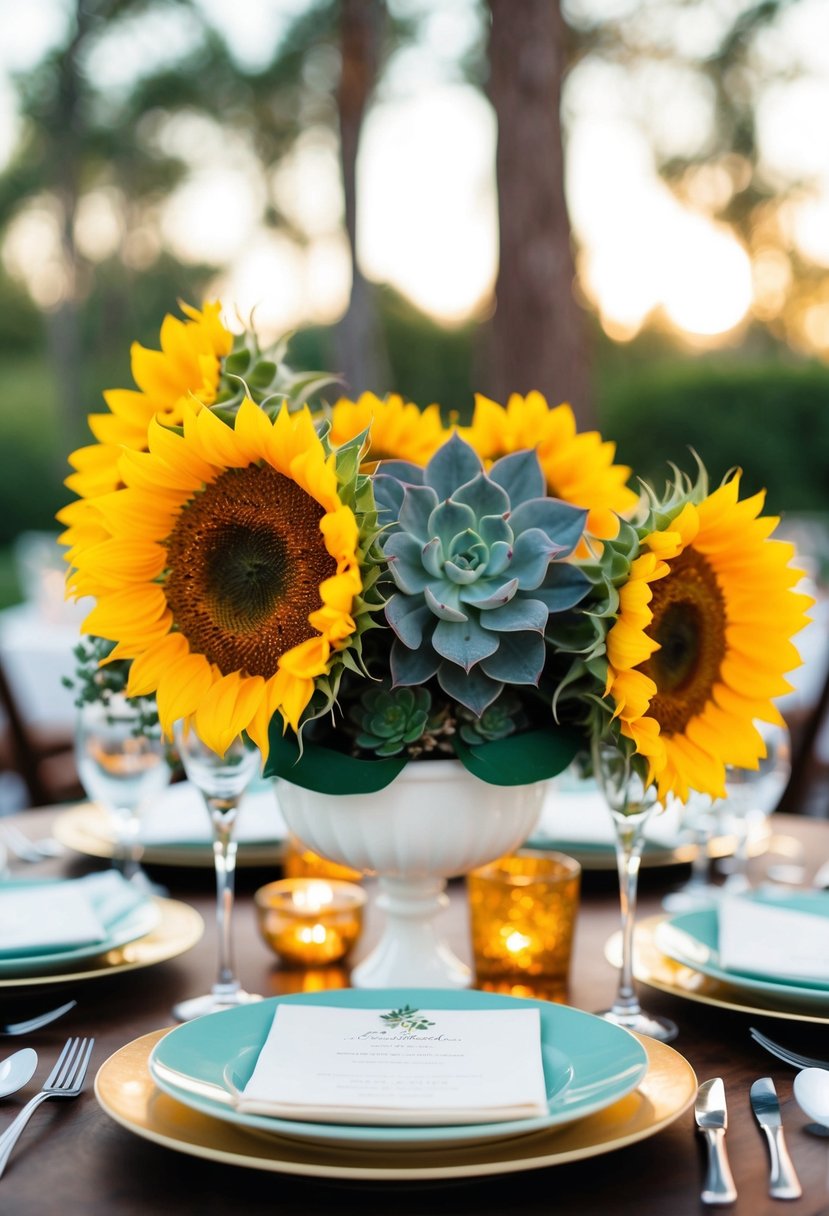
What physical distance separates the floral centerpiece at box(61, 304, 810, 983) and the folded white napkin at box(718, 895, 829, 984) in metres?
0.17

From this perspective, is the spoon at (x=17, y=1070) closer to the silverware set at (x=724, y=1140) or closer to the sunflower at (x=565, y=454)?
the silverware set at (x=724, y=1140)

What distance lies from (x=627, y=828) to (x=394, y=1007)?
0.72 ft

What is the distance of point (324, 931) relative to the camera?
1175 millimetres

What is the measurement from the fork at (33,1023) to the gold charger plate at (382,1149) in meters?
0.19

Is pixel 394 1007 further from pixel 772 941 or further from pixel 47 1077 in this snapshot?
pixel 772 941

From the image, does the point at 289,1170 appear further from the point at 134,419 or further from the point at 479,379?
the point at 479,379

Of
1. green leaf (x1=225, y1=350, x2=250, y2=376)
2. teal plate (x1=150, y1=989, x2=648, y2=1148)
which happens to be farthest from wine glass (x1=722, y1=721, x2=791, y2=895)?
green leaf (x1=225, y1=350, x2=250, y2=376)

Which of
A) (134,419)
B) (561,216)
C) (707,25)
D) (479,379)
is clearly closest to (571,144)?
(707,25)

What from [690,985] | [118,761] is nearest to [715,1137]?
[690,985]

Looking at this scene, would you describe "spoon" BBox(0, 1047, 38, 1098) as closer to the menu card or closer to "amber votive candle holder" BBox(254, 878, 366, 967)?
the menu card

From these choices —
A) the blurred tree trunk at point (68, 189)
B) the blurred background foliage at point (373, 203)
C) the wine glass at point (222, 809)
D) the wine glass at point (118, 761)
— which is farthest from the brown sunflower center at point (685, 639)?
the blurred tree trunk at point (68, 189)

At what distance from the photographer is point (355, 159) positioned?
8.00 m

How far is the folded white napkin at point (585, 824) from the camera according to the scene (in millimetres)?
1509

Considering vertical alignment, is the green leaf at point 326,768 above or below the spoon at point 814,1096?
above
